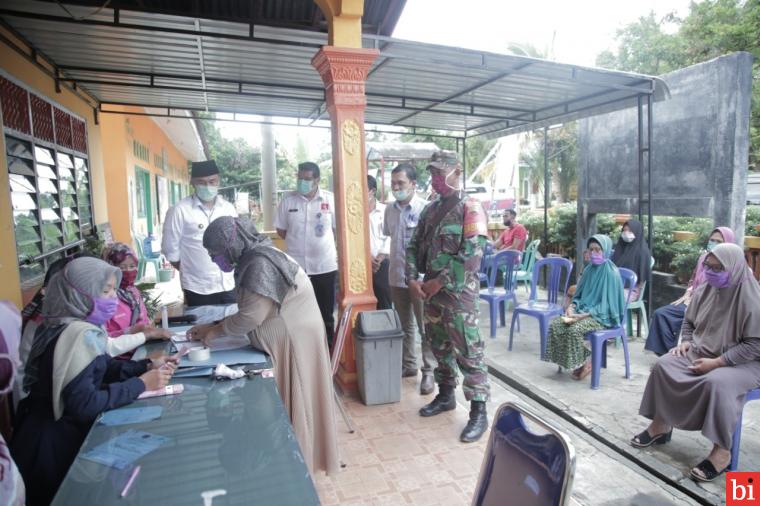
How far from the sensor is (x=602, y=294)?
4.25 meters

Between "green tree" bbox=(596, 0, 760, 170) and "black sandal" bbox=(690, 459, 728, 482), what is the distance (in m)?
9.88

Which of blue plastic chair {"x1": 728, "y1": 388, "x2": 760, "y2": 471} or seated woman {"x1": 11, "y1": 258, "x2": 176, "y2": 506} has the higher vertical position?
seated woman {"x1": 11, "y1": 258, "x2": 176, "y2": 506}

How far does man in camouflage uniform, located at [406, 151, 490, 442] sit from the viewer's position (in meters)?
3.20

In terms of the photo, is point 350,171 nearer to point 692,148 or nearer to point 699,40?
point 692,148

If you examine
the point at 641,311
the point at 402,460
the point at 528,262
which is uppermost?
the point at 528,262

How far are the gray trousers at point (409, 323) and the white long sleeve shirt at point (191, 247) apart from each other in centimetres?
138

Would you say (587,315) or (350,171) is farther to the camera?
(587,315)

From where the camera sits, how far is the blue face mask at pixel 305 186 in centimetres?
423

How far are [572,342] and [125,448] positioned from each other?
3.57m

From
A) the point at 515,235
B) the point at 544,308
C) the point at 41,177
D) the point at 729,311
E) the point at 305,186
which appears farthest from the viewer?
the point at 515,235

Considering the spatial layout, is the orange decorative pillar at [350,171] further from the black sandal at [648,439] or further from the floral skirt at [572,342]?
the black sandal at [648,439]

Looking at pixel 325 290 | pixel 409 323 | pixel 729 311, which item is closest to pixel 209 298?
pixel 325 290

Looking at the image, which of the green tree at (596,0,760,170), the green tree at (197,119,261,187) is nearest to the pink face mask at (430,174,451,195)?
the green tree at (596,0,760,170)

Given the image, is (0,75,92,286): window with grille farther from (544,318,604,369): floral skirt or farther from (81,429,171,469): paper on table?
(544,318,604,369): floral skirt
